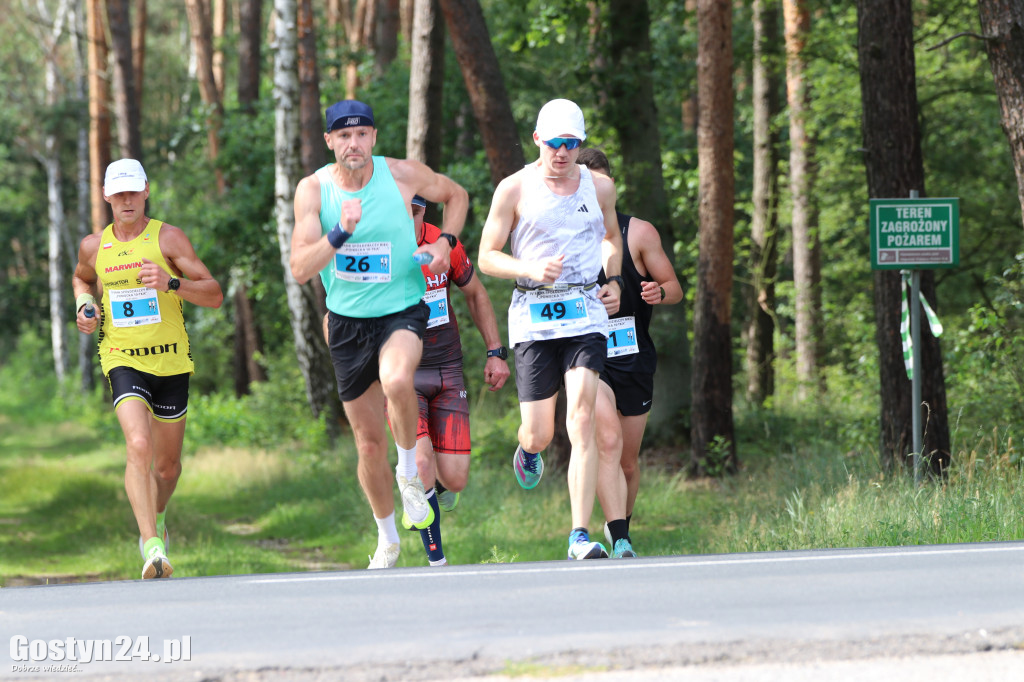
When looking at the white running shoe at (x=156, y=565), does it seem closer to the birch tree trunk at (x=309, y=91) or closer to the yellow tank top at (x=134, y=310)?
the yellow tank top at (x=134, y=310)

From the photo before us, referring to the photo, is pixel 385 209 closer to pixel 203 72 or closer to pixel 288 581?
pixel 288 581

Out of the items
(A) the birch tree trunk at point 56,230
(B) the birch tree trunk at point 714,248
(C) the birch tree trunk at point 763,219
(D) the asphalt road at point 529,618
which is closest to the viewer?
(D) the asphalt road at point 529,618

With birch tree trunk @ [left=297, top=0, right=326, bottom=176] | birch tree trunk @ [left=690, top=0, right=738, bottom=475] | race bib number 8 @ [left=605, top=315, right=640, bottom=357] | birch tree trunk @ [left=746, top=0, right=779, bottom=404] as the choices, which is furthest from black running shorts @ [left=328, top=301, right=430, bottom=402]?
birch tree trunk @ [left=746, top=0, right=779, bottom=404]

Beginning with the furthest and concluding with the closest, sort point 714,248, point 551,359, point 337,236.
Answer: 1. point 714,248
2. point 551,359
3. point 337,236

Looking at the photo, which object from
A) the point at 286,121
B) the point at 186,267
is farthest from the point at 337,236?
the point at 286,121

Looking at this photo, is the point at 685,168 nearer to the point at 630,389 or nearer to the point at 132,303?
the point at 630,389

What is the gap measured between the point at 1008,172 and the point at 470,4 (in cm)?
1163

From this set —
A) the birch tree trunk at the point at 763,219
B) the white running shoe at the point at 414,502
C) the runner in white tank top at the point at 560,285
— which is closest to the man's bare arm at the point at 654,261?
the runner in white tank top at the point at 560,285

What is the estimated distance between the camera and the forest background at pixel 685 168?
15.0 m

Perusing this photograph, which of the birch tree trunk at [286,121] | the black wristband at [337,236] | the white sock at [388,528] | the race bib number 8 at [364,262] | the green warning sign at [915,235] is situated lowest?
the white sock at [388,528]

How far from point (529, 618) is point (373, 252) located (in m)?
2.55

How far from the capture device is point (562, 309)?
24.9 ft

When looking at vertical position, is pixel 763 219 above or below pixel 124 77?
below

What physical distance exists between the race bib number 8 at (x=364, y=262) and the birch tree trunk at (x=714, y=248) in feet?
27.8
